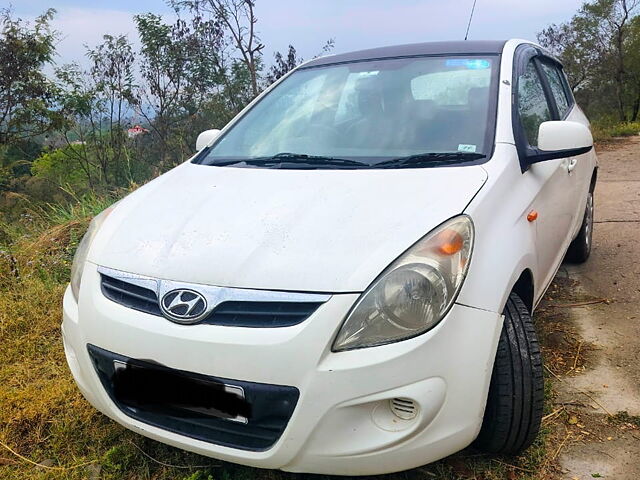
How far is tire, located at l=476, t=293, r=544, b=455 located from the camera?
69.2 inches

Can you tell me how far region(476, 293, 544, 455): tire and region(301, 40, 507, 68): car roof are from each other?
1.36 meters

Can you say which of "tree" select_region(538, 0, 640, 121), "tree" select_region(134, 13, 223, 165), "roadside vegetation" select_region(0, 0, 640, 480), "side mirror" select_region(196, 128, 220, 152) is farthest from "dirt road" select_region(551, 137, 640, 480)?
"tree" select_region(538, 0, 640, 121)

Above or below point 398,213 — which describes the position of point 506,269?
below

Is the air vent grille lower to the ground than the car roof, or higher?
lower

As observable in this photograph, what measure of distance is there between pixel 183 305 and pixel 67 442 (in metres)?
1.06

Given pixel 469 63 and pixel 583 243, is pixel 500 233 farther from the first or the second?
pixel 583 243

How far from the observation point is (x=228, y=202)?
6.53ft

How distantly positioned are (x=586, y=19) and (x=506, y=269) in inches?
795

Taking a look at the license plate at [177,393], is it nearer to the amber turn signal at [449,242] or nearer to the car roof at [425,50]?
the amber turn signal at [449,242]

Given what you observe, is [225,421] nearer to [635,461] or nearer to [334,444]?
[334,444]

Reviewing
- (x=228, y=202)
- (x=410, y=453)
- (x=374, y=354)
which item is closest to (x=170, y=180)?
(x=228, y=202)

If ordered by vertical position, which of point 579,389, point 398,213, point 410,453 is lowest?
point 579,389

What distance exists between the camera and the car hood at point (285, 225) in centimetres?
156

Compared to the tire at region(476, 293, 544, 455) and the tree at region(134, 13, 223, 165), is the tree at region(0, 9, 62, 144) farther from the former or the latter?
the tire at region(476, 293, 544, 455)
